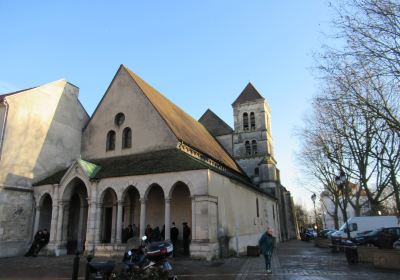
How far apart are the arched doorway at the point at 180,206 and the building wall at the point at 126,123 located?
296cm

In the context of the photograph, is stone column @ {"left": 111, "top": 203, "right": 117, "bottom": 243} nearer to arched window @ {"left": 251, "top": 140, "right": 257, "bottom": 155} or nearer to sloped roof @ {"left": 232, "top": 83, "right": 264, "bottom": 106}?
arched window @ {"left": 251, "top": 140, "right": 257, "bottom": 155}

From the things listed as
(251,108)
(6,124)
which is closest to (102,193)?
(6,124)

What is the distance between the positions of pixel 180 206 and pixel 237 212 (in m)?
3.95

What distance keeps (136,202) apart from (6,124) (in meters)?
9.57

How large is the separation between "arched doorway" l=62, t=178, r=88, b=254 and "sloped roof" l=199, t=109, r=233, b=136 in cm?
2327

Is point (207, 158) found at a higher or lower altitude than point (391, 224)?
higher

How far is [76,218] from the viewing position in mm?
23031

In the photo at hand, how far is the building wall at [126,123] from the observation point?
21.8 meters

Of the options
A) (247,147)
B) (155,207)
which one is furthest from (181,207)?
(247,147)

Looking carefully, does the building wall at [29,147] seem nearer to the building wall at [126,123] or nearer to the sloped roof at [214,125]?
the building wall at [126,123]

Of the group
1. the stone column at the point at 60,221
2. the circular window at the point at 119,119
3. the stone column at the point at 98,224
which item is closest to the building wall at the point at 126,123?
the circular window at the point at 119,119

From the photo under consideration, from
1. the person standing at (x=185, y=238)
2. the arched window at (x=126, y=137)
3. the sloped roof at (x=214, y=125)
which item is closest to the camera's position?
the person standing at (x=185, y=238)

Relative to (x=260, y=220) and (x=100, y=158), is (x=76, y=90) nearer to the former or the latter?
(x=100, y=158)

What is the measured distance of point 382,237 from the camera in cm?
Answer: 1764
